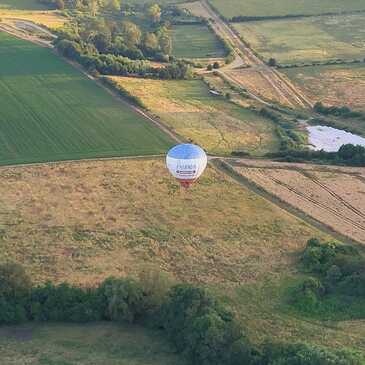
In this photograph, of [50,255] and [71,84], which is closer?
[50,255]

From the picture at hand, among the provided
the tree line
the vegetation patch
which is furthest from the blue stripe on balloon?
the tree line

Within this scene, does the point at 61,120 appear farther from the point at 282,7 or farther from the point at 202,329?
the point at 282,7

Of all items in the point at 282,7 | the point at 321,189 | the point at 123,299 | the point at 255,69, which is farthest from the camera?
the point at 282,7

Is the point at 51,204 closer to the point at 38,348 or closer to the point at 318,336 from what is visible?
the point at 38,348

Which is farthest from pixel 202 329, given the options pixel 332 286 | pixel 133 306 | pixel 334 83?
pixel 334 83

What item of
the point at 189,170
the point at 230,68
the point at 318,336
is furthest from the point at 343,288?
the point at 230,68

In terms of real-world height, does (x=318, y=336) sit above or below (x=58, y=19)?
below
